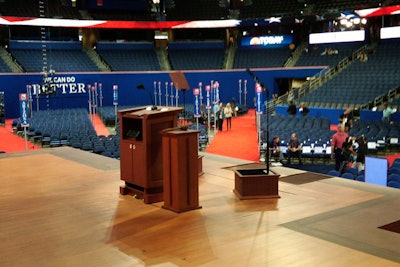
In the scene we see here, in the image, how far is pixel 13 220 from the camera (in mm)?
5719

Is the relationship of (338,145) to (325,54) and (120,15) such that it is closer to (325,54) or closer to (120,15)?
(325,54)

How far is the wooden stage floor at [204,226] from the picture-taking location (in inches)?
176

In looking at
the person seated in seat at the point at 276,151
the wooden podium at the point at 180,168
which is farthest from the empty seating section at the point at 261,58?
the wooden podium at the point at 180,168

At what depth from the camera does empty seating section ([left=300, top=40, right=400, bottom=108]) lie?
74.7 feet

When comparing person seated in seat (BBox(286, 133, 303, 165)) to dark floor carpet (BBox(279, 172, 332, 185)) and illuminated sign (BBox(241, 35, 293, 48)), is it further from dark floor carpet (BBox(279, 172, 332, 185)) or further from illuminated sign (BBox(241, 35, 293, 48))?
illuminated sign (BBox(241, 35, 293, 48))

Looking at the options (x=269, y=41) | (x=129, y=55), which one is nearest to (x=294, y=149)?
(x=269, y=41)

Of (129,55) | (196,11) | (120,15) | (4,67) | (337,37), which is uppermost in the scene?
(196,11)

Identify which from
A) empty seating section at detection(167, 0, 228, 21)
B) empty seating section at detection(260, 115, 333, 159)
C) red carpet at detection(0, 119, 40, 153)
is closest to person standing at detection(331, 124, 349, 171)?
empty seating section at detection(260, 115, 333, 159)

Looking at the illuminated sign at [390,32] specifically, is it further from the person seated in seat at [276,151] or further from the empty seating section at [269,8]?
the person seated in seat at [276,151]

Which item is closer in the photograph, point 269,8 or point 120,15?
point 269,8

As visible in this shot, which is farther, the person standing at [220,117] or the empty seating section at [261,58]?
the empty seating section at [261,58]

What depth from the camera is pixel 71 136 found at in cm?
1566

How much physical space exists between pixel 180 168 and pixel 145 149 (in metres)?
0.66

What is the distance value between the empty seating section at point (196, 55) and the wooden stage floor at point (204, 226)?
26781 millimetres
